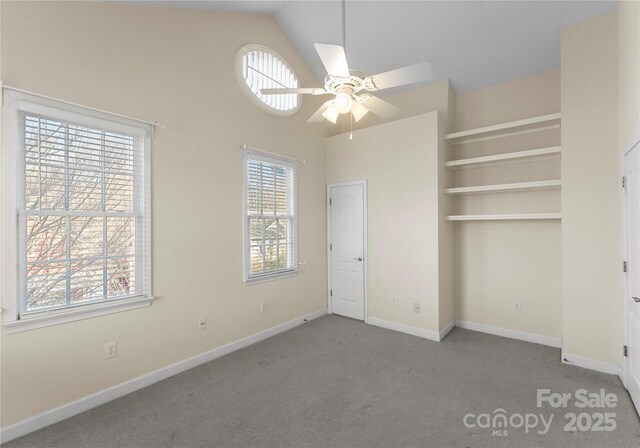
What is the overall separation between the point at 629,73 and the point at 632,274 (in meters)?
1.62

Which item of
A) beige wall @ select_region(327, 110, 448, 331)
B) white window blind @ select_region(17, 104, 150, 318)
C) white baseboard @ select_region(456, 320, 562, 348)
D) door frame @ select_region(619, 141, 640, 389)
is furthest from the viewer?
beige wall @ select_region(327, 110, 448, 331)

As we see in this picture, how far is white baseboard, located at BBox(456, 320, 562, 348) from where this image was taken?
11.7 ft

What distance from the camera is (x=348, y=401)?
2477mm

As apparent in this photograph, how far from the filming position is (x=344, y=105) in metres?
2.33

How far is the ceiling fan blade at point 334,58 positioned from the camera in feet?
6.28

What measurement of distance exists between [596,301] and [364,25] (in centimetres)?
391

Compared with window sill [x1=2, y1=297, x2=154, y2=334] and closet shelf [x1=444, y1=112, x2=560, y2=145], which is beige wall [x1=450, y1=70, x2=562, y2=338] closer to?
closet shelf [x1=444, y1=112, x2=560, y2=145]

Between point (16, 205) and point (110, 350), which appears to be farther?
point (110, 350)

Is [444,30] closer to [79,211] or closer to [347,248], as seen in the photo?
[347,248]

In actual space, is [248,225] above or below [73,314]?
above

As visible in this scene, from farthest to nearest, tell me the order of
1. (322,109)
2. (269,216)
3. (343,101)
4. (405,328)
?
(405,328) → (269,216) → (322,109) → (343,101)

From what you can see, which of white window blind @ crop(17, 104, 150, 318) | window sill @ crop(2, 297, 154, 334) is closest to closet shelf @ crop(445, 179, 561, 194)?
white window blind @ crop(17, 104, 150, 318)

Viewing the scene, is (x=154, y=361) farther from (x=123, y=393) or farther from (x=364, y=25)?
(x=364, y=25)

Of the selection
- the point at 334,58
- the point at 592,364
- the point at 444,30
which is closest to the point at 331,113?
the point at 334,58
